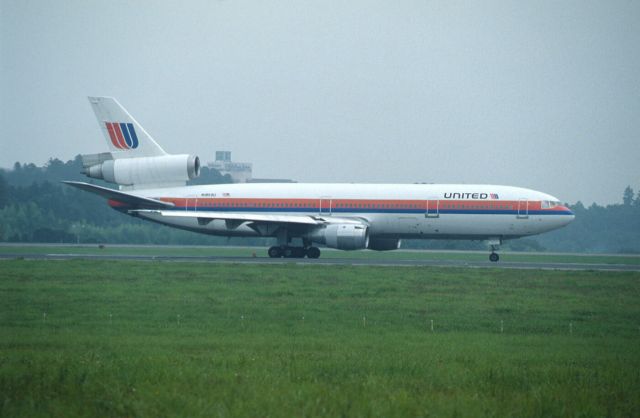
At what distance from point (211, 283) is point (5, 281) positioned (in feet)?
23.0

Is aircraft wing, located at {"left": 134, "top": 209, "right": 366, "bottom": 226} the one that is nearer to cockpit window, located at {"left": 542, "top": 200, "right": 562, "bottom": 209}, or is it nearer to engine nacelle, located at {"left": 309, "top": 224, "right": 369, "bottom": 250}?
engine nacelle, located at {"left": 309, "top": 224, "right": 369, "bottom": 250}

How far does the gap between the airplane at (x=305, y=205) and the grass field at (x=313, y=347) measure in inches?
537

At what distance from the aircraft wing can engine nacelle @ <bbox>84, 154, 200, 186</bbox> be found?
2380 millimetres

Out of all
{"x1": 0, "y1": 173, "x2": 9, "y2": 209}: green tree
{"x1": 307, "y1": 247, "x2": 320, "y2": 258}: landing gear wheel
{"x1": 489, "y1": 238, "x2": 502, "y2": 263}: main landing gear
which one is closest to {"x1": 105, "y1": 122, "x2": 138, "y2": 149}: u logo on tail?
{"x1": 307, "y1": 247, "x2": 320, "y2": 258}: landing gear wheel

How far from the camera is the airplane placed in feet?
146

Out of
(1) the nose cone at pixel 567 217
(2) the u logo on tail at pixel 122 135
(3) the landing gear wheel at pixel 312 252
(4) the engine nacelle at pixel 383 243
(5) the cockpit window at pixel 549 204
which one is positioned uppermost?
(2) the u logo on tail at pixel 122 135

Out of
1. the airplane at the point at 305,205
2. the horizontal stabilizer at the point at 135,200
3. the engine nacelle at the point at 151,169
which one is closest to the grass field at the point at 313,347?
the airplane at the point at 305,205

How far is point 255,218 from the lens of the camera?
4306 centimetres

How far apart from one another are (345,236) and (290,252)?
4.29 m

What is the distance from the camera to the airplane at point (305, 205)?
4447 centimetres

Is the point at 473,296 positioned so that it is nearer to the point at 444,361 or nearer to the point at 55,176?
the point at 444,361

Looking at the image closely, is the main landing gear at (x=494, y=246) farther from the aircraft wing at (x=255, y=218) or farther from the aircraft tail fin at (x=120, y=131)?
the aircraft tail fin at (x=120, y=131)

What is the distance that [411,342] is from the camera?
1689cm

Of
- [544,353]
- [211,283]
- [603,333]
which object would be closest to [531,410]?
[544,353]
